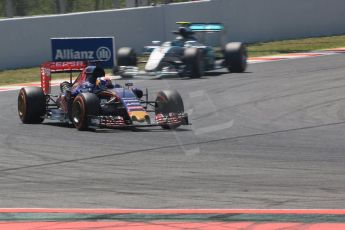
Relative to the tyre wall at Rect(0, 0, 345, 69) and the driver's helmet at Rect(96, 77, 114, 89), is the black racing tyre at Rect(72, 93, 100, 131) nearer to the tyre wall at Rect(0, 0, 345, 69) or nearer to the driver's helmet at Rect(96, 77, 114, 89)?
the driver's helmet at Rect(96, 77, 114, 89)

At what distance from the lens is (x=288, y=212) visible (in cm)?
729

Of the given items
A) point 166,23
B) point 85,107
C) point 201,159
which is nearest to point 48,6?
point 166,23

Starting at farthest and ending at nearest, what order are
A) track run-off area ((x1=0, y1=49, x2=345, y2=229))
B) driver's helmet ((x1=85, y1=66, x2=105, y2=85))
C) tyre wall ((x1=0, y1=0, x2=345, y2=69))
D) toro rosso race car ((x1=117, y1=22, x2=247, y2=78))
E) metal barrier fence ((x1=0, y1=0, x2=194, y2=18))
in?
metal barrier fence ((x1=0, y1=0, x2=194, y2=18))
tyre wall ((x1=0, y1=0, x2=345, y2=69))
toro rosso race car ((x1=117, y1=22, x2=247, y2=78))
driver's helmet ((x1=85, y1=66, x2=105, y2=85))
track run-off area ((x1=0, y1=49, x2=345, y2=229))

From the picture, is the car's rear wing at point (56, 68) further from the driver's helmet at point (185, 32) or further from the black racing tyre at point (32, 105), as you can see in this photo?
the driver's helmet at point (185, 32)

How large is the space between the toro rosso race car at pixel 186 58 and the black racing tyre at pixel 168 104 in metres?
7.46

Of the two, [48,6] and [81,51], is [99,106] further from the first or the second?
[48,6]

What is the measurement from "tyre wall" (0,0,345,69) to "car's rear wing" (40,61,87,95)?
8.97 metres

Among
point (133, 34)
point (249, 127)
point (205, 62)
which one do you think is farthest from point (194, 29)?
point (249, 127)

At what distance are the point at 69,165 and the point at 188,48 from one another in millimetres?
11229

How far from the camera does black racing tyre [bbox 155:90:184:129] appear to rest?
44.0 ft

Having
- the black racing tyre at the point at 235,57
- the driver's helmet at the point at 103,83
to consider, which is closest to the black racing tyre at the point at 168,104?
the driver's helmet at the point at 103,83

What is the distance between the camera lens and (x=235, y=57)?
21844 millimetres

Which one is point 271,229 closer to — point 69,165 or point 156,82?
point 69,165

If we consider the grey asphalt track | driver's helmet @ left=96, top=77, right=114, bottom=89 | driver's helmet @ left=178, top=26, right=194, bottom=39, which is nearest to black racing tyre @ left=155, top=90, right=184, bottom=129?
the grey asphalt track
